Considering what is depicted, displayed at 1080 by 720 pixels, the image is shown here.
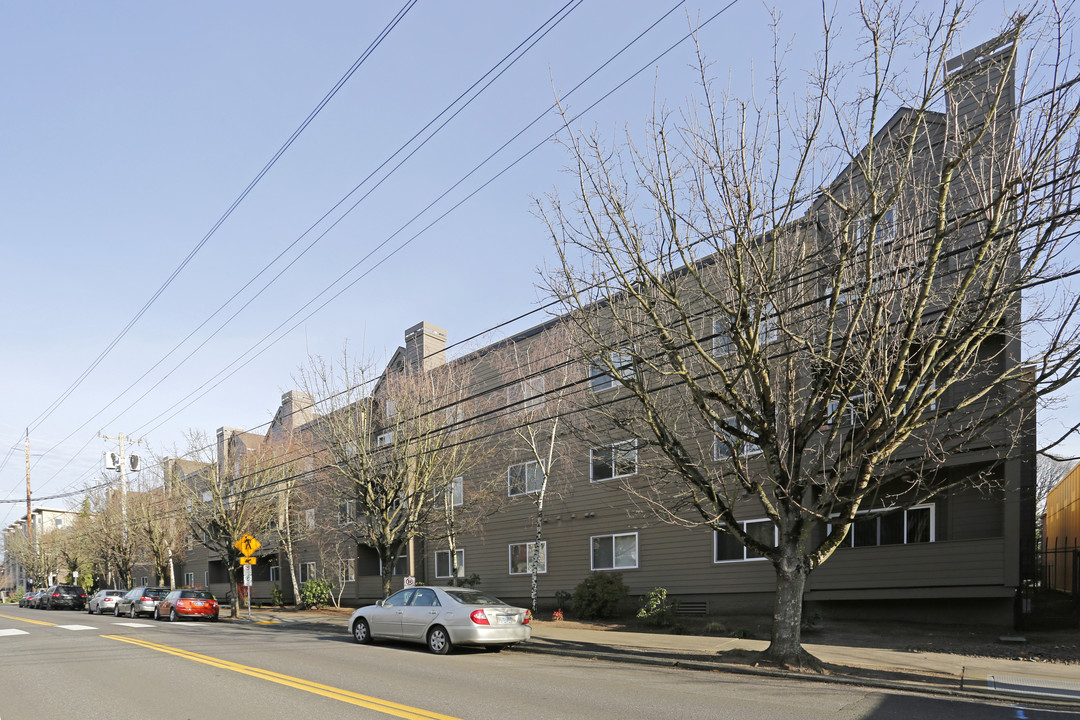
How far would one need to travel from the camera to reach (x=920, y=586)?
17.7m

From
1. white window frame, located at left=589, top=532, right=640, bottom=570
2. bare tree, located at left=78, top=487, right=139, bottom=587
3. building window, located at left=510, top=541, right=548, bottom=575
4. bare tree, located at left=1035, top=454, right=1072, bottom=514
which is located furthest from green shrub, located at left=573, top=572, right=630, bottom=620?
bare tree, located at left=78, top=487, right=139, bottom=587

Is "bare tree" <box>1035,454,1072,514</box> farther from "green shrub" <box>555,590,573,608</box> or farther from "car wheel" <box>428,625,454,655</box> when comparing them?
"car wheel" <box>428,625,454,655</box>

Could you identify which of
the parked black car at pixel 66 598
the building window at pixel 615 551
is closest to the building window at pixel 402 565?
the building window at pixel 615 551

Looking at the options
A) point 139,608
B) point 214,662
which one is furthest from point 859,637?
point 139,608

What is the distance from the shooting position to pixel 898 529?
62.4 feet

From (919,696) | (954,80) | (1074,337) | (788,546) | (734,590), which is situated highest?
(954,80)

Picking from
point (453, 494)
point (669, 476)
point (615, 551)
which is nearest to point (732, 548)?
point (669, 476)

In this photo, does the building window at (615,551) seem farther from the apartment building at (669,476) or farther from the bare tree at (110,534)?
the bare tree at (110,534)

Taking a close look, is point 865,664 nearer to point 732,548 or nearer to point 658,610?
point 658,610

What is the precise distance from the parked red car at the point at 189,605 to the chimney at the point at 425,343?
12.1 metres

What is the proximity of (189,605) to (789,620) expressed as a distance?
986 inches

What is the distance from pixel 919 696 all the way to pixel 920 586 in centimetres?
841

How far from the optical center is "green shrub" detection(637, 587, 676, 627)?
20.5m

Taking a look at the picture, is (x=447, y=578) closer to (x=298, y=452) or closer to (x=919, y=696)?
(x=298, y=452)
